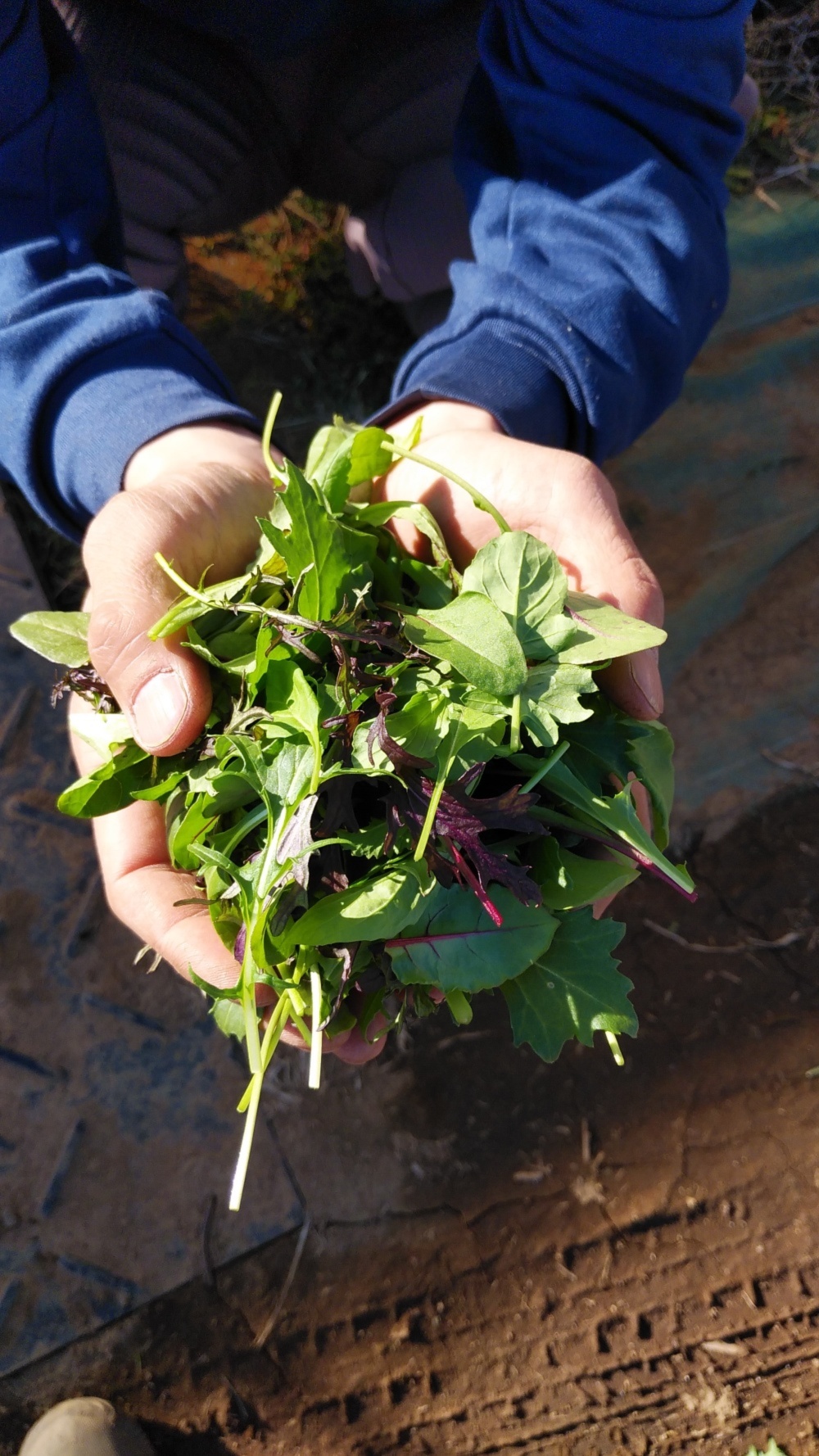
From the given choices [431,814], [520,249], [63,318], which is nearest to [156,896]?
[431,814]

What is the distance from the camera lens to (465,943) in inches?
49.0

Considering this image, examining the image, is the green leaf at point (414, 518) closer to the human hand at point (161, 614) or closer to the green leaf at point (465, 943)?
the human hand at point (161, 614)

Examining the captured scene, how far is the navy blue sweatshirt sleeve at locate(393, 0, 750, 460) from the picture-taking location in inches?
66.3

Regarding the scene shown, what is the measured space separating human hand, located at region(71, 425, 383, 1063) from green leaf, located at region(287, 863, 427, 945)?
199mm

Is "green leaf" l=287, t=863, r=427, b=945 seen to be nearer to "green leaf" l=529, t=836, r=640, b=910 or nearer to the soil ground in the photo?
"green leaf" l=529, t=836, r=640, b=910

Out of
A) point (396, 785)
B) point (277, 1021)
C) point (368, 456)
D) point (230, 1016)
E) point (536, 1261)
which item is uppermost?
point (368, 456)

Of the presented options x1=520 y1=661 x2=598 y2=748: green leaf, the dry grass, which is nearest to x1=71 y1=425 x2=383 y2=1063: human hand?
x1=520 y1=661 x2=598 y2=748: green leaf

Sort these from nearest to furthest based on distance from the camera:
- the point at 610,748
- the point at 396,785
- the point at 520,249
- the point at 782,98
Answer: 1. the point at 396,785
2. the point at 610,748
3. the point at 520,249
4. the point at 782,98

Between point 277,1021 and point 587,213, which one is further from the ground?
point 587,213

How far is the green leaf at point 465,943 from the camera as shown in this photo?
4.03ft

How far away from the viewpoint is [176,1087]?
91.7 inches

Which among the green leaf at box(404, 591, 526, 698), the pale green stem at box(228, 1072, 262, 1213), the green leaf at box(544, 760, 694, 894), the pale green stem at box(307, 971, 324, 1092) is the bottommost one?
the pale green stem at box(228, 1072, 262, 1213)

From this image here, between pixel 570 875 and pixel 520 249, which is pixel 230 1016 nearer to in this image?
pixel 570 875

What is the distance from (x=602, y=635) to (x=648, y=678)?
18 centimetres
